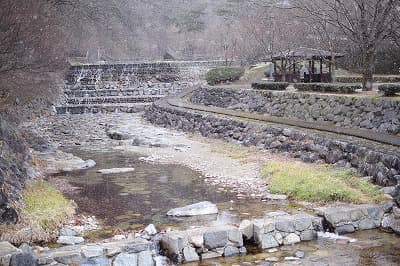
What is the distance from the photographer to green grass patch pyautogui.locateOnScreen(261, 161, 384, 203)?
1091 cm

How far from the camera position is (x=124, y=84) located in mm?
42125

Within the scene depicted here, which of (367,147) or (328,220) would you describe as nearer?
(328,220)

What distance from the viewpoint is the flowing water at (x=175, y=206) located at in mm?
8180

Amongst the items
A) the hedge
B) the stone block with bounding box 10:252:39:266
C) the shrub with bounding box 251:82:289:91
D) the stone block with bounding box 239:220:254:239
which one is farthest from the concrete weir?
the stone block with bounding box 10:252:39:266

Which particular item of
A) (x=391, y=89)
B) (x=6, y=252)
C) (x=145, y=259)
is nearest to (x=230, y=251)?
(x=145, y=259)

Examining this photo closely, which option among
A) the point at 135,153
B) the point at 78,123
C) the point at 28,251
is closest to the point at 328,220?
the point at 28,251

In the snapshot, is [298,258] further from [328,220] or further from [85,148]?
[85,148]

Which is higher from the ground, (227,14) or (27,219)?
(227,14)

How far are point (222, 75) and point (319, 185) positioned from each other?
90.5ft

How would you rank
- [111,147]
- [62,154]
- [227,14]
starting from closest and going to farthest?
[62,154] < [111,147] < [227,14]

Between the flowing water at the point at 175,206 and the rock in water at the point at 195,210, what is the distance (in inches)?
7.9

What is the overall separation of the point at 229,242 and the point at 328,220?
2242 millimetres

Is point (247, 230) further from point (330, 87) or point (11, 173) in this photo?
point (330, 87)

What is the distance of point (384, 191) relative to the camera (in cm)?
1107
